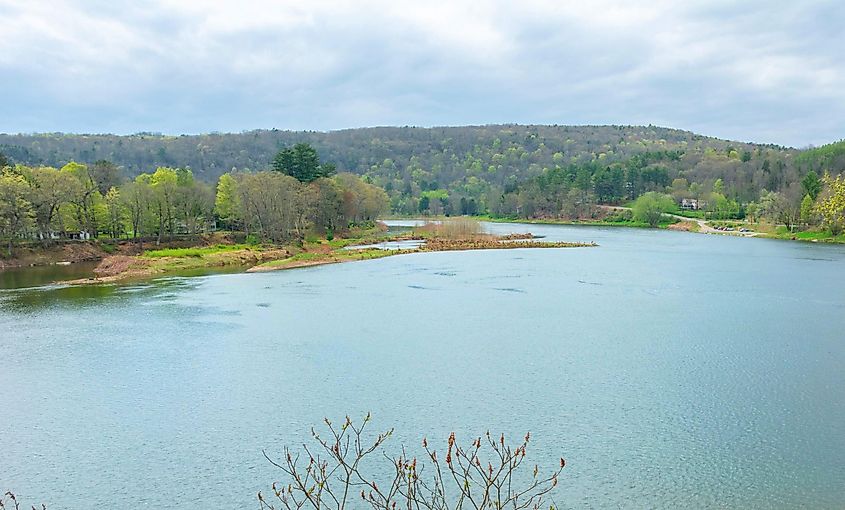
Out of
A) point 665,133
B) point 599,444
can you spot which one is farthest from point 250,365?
point 665,133

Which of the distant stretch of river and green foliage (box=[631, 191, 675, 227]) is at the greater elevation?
green foliage (box=[631, 191, 675, 227])

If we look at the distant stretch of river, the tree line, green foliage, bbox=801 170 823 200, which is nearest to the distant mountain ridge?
the tree line

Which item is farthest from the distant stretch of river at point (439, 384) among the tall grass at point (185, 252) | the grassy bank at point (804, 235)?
the grassy bank at point (804, 235)

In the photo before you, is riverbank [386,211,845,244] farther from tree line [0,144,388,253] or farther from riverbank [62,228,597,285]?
tree line [0,144,388,253]

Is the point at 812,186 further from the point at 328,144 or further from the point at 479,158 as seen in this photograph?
the point at 328,144

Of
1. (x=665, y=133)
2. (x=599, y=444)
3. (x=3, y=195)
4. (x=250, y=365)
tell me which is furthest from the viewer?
(x=665, y=133)

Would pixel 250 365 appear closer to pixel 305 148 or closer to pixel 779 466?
pixel 779 466

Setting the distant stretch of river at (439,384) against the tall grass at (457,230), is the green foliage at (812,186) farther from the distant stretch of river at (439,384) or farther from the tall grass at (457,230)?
the distant stretch of river at (439,384)
